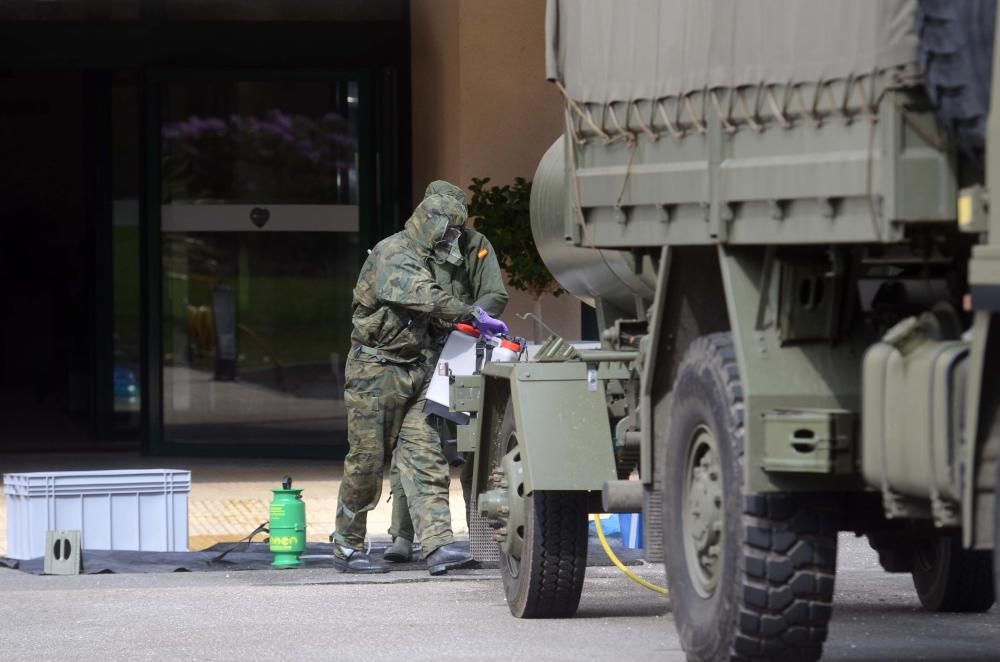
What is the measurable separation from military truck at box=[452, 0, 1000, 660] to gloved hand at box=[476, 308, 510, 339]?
245cm

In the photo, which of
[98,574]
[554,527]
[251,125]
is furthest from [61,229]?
[554,527]

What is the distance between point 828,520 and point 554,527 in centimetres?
232

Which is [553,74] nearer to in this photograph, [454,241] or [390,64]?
[454,241]

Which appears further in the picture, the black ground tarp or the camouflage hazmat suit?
the black ground tarp

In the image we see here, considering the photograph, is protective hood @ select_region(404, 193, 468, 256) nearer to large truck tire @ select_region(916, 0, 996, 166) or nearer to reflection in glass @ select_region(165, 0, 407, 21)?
large truck tire @ select_region(916, 0, 996, 166)

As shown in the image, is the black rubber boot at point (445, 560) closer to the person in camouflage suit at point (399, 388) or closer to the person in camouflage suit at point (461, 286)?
the person in camouflage suit at point (399, 388)

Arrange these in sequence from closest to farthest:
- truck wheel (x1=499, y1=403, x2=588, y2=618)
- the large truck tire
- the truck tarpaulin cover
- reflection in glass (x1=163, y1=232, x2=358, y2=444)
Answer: the large truck tire
the truck tarpaulin cover
truck wheel (x1=499, y1=403, x2=588, y2=618)
reflection in glass (x1=163, y1=232, x2=358, y2=444)

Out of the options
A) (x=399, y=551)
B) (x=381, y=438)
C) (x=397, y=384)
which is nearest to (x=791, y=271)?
(x=397, y=384)

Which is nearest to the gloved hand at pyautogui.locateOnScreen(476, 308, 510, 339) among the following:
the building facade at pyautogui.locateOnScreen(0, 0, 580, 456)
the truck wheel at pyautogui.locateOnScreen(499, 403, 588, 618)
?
the truck wheel at pyautogui.locateOnScreen(499, 403, 588, 618)

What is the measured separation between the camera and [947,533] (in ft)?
21.3

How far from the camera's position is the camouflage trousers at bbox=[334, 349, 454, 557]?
1078 cm

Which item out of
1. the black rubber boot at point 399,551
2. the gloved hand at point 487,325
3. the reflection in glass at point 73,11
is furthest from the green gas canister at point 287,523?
the reflection in glass at point 73,11

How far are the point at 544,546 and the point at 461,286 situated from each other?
2.68 m

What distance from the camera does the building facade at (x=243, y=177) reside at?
16797 millimetres
